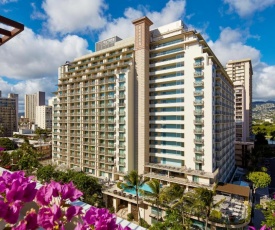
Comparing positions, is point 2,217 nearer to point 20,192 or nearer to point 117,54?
point 20,192

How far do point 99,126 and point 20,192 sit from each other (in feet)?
137

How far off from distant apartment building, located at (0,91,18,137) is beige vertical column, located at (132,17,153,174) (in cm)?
10644

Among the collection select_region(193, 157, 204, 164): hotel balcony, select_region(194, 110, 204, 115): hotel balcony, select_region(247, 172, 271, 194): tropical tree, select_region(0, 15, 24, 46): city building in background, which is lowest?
select_region(247, 172, 271, 194): tropical tree

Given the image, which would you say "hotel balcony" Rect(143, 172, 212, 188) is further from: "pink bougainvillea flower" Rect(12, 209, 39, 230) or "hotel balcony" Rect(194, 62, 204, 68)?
"pink bougainvillea flower" Rect(12, 209, 39, 230)

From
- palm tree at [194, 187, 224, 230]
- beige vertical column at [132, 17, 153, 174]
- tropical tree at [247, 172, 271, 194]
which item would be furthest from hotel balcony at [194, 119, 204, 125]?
tropical tree at [247, 172, 271, 194]

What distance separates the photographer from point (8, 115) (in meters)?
115

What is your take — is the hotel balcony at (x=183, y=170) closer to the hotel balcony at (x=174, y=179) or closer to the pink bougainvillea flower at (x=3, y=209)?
the hotel balcony at (x=174, y=179)

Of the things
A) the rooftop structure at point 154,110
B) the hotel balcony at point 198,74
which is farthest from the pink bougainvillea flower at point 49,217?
the hotel balcony at point 198,74

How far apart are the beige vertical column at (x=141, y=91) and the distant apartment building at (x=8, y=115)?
106441mm

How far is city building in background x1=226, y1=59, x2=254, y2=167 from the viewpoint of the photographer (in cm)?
5847

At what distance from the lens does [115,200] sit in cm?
3284

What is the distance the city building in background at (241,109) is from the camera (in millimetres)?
58469

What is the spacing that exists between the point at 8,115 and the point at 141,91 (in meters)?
111

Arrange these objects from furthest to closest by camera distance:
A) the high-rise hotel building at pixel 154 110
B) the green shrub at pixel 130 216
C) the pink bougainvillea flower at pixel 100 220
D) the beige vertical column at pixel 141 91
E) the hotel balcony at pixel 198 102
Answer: the beige vertical column at pixel 141 91 < the high-rise hotel building at pixel 154 110 < the hotel balcony at pixel 198 102 < the green shrub at pixel 130 216 < the pink bougainvillea flower at pixel 100 220
